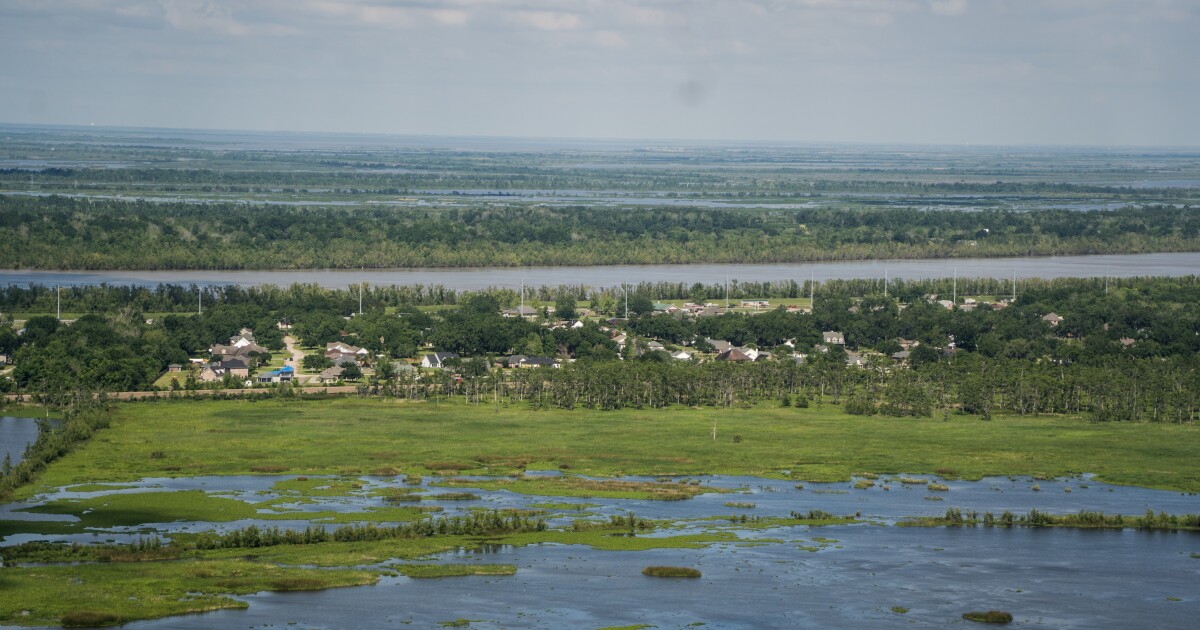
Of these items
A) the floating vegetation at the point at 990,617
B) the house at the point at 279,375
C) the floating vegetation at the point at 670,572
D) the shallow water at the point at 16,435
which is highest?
the floating vegetation at the point at 990,617

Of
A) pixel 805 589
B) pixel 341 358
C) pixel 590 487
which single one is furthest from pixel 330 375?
pixel 805 589

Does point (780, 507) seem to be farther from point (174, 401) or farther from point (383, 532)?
point (174, 401)

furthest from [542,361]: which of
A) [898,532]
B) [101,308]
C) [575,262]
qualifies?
[575,262]

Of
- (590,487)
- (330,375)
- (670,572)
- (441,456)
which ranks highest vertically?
(670,572)

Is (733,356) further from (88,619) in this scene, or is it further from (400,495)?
(88,619)

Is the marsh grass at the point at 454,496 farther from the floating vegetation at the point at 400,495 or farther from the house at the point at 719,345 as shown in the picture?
the house at the point at 719,345

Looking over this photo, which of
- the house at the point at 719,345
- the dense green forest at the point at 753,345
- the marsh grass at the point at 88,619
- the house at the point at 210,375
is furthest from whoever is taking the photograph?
the house at the point at 719,345

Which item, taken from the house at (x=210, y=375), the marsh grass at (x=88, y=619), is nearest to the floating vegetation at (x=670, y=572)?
the marsh grass at (x=88, y=619)
